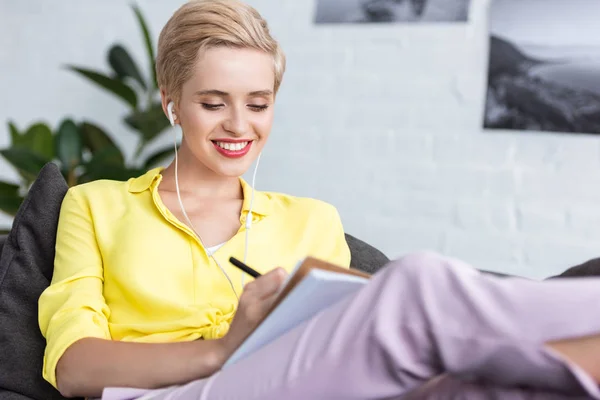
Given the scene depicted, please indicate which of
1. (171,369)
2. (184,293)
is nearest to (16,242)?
(184,293)

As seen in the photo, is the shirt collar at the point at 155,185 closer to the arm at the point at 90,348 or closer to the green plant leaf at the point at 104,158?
the arm at the point at 90,348

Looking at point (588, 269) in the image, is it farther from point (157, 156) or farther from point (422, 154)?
point (157, 156)

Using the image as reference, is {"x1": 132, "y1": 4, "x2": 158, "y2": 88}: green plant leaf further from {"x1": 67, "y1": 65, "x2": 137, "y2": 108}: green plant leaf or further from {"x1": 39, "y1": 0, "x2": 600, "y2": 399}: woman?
{"x1": 39, "y1": 0, "x2": 600, "y2": 399}: woman

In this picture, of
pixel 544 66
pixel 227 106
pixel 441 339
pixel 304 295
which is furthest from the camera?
pixel 544 66

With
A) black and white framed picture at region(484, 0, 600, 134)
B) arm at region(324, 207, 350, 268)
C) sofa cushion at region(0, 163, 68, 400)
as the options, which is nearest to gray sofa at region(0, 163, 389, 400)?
sofa cushion at region(0, 163, 68, 400)

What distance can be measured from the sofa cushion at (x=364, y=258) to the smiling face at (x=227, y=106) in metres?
0.34

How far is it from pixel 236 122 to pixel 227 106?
0.04 meters

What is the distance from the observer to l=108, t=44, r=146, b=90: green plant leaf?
3102mm

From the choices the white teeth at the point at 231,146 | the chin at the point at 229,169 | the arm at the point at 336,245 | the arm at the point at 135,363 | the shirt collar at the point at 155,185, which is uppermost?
the white teeth at the point at 231,146

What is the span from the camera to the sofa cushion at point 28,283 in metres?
1.38

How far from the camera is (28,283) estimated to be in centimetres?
146

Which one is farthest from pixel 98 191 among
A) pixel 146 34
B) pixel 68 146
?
pixel 146 34

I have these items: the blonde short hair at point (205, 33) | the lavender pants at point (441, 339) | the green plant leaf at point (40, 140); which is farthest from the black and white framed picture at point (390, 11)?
the lavender pants at point (441, 339)

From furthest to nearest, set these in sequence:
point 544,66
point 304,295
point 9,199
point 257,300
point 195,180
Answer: point 9,199, point 544,66, point 195,180, point 257,300, point 304,295
